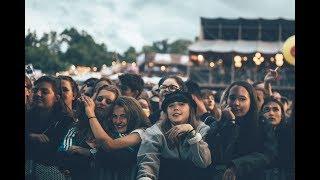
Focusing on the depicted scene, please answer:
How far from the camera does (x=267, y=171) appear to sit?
523 cm

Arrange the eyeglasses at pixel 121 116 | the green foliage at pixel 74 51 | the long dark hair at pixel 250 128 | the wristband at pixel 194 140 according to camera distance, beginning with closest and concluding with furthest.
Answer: the wristband at pixel 194 140
the long dark hair at pixel 250 128
the eyeglasses at pixel 121 116
the green foliage at pixel 74 51

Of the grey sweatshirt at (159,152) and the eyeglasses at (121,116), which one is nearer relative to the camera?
the grey sweatshirt at (159,152)

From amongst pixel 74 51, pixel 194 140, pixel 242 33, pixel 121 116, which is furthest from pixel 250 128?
pixel 74 51

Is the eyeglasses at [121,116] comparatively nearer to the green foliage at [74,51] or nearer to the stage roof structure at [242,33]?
the stage roof structure at [242,33]

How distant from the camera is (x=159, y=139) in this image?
5.29m

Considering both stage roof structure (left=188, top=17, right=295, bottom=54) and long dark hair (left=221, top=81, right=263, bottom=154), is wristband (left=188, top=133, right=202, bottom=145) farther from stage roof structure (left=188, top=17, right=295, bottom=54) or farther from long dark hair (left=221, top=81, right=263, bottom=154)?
stage roof structure (left=188, top=17, right=295, bottom=54)

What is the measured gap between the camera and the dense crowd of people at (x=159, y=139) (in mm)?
5203

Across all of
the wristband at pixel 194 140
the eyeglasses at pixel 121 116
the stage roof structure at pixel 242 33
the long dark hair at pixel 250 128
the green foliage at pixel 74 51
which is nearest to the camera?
the wristband at pixel 194 140

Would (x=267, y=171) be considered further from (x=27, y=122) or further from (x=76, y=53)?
(x=76, y=53)

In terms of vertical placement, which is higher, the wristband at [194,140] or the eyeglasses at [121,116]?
the eyeglasses at [121,116]

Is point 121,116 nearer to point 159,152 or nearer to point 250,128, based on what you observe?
point 159,152

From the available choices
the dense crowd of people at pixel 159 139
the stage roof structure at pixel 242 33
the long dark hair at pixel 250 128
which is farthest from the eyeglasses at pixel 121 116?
the stage roof structure at pixel 242 33

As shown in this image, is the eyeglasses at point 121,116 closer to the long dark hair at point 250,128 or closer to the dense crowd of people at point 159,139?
the dense crowd of people at point 159,139

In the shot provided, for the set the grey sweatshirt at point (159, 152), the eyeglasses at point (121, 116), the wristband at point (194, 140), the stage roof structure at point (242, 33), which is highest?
the stage roof structure at point (242, 33)
